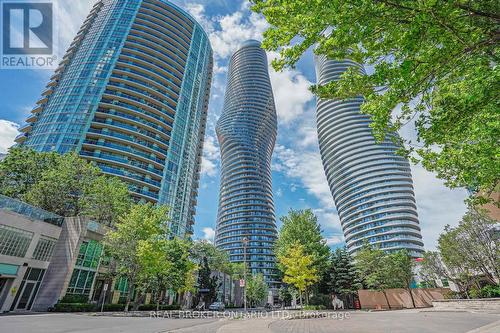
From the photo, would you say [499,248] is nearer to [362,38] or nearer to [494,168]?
→ [494,168]

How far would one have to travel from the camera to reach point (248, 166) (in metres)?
143

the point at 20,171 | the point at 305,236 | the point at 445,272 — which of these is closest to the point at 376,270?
the point at 445,272

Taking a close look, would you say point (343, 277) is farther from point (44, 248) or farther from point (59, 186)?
point (59, 186)

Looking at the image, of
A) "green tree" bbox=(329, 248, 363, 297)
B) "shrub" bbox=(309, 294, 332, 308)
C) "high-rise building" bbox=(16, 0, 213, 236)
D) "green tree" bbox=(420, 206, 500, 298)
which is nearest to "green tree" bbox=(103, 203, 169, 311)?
"shrub" bbox=(309, 294, 332, 308)

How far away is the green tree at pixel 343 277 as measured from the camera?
3538 centimetres

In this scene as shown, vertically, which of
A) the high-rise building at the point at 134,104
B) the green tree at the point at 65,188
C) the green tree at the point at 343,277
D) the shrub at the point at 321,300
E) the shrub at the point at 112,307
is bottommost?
the shrub at the point at 112,307

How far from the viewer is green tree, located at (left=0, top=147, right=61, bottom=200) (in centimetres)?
3080

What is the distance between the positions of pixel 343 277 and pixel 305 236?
801 centimetres

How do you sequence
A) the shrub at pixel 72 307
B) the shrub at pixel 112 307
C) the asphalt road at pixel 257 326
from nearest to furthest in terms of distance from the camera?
the asphalt road at pixel 257 326, the shrub at pixel 72 307, the shrub at pixel 112 307

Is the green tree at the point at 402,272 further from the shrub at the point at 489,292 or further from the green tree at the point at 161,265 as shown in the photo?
the green tree at the point at 161,265

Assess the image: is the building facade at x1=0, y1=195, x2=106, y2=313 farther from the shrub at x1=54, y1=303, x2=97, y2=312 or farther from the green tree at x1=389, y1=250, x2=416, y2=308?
the green tree at x1=389, y1=250, x2=416, y2=308

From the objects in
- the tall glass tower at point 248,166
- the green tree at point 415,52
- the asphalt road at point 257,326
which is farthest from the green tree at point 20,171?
the tall glass tower at point 248,166

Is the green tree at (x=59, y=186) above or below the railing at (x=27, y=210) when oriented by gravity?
above

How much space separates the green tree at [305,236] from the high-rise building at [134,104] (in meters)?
31.8
